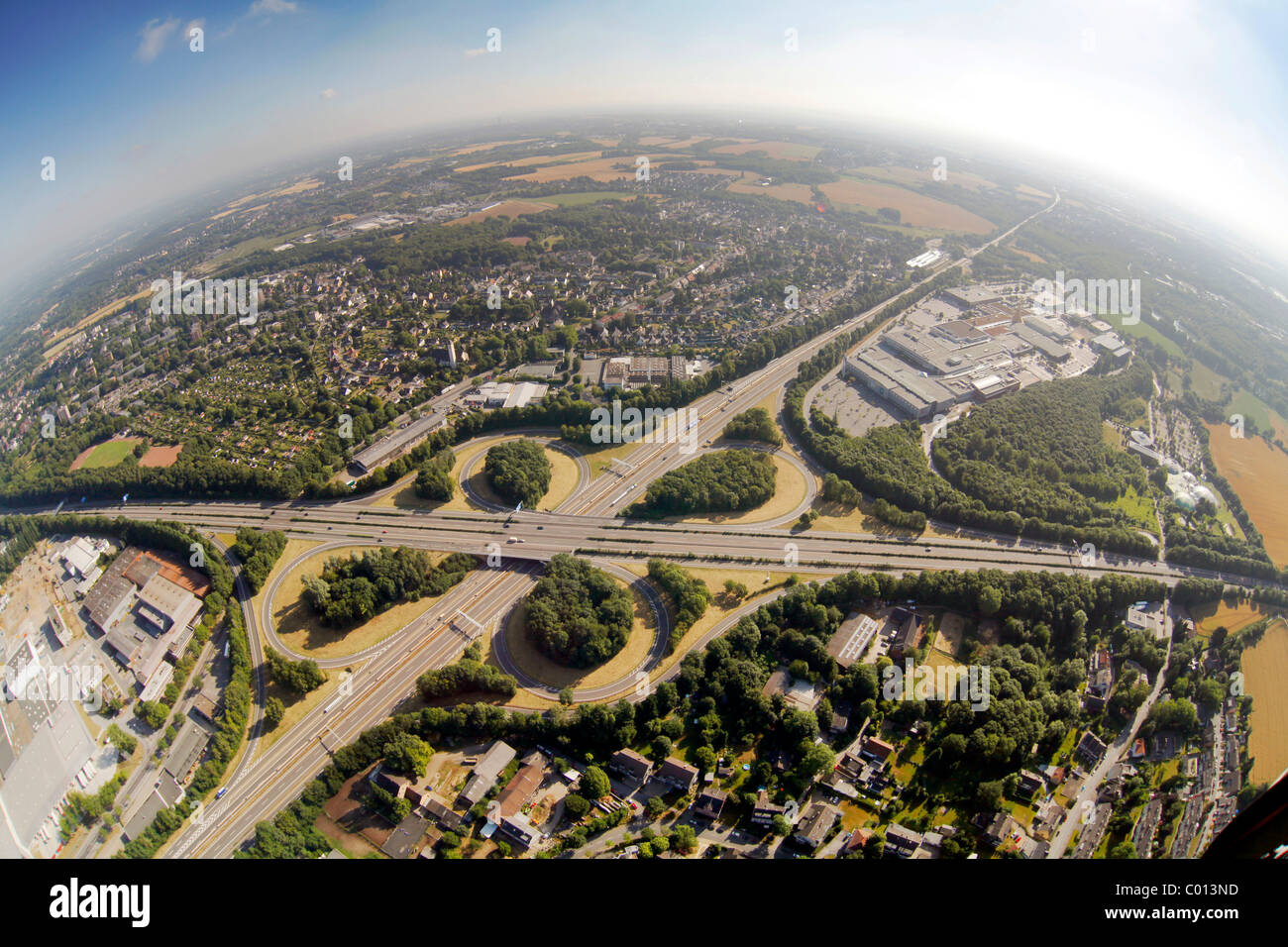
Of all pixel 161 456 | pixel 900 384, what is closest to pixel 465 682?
pixel 161 456

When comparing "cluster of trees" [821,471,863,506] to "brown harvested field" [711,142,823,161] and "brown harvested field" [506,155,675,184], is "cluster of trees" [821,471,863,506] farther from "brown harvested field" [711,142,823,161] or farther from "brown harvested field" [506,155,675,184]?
"brown harvested field" [711,142,823,161]

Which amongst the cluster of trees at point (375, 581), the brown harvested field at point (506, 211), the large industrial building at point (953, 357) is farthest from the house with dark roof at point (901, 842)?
the brown harvested field at point (506, 211)

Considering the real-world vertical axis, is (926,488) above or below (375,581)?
above

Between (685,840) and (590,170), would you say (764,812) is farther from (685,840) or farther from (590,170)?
(590,170)

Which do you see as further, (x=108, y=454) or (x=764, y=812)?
(x=108, y=454)

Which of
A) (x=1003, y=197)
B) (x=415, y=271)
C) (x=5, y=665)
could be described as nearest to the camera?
(x=5, y=665)
